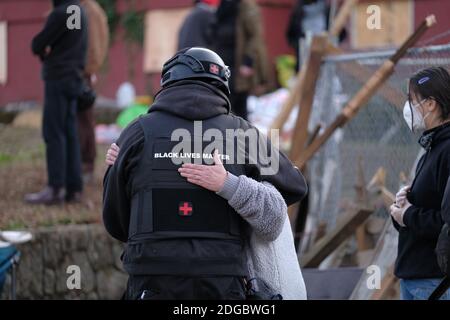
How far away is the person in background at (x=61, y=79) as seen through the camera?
7844 millimetres

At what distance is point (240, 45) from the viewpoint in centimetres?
1034

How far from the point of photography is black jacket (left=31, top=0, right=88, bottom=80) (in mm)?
7820

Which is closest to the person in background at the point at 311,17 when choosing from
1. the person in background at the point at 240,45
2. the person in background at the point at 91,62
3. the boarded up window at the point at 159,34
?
the person in background at the point at 240,45

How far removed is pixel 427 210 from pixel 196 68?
1.35 m

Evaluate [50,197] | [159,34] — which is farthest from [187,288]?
[159,34]

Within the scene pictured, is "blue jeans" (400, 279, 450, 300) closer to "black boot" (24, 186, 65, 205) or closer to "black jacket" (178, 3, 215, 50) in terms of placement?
"black boot" (24, 186, 65, 205)

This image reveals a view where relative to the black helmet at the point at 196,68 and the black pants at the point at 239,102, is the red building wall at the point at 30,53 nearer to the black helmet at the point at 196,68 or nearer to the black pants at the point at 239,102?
Answer: the black pants at the point at 239,102

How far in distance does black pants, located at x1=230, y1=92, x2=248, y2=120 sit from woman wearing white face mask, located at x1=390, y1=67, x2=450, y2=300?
18.4ft

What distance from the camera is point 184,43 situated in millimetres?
9852

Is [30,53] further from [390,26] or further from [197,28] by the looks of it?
[197,28]
